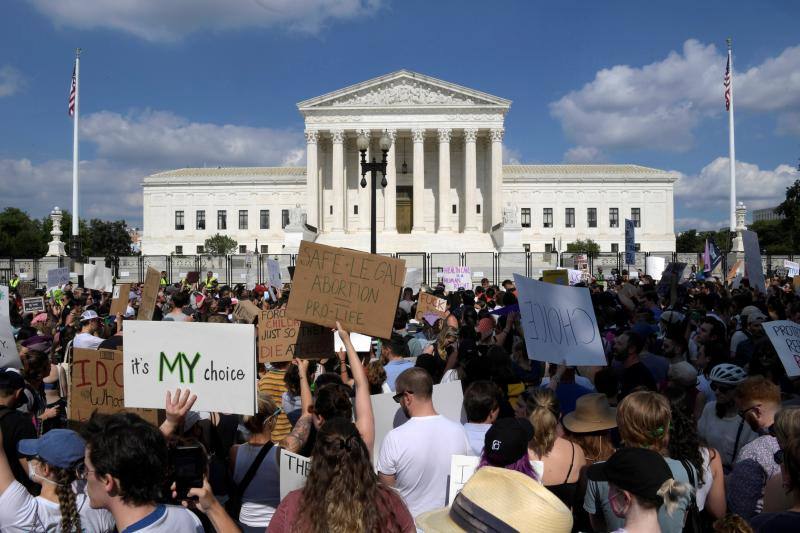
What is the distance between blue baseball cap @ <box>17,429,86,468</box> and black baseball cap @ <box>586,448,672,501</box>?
2.42 m

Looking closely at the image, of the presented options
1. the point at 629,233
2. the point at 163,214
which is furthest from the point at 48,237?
the point at 629,233

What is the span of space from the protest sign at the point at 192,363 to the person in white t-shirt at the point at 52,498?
0.88 metres

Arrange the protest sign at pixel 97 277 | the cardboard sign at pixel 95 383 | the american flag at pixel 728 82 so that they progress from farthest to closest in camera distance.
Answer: the american flag at pixel 728 82
the protest sign at pixel 97 277
the cardboard sign at pixel 95 383

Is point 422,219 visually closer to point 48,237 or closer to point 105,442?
point 105,442

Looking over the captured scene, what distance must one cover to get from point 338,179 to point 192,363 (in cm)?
5602

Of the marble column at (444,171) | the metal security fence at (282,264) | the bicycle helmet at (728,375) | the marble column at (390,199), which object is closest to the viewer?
the bicycle helmet at (728,375)

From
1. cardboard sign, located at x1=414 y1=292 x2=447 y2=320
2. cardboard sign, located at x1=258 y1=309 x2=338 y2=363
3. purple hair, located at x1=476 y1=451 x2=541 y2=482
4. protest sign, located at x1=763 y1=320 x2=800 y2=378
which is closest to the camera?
purple hair, located at x1=476 y1=451 x2=541 y2=482

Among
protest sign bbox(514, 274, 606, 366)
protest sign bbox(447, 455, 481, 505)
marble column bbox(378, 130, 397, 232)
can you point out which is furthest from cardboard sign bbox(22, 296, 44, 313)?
marble column bbox(378, 130, 397, 232)

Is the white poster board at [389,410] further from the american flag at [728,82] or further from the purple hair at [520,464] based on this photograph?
the american flag at [728,82]

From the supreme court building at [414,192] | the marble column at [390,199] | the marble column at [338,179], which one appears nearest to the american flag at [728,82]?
the supreme court building at [414,192]

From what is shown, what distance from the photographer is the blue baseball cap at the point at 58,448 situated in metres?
3.05

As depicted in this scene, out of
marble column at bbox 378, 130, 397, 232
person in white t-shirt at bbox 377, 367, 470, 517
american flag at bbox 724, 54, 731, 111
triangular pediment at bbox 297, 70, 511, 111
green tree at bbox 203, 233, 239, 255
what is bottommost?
person in white t-shirt at bbox 377, 367, 470, 517

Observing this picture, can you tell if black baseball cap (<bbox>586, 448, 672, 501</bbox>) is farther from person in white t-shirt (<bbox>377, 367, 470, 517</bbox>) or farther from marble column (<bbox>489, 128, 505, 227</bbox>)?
marble column (<bbox>489, 128, 505, 227</bbox>)

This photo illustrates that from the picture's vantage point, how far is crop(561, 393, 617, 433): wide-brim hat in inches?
158
